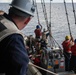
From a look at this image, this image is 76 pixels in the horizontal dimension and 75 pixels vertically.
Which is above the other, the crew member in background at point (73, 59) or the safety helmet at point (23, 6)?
the safety helmet at point (23, 6)

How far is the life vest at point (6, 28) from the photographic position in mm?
2014

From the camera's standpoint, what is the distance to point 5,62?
6.57 feet

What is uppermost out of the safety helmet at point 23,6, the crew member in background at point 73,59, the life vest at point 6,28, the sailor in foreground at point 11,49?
the safety helmet at point 23,6

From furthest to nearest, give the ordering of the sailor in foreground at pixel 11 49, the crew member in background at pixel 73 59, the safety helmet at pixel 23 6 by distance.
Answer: the crew member in background at pixel 73 59 → the safety helmet at pixel 23 6 → the sailor in foreground at pixel 11 49

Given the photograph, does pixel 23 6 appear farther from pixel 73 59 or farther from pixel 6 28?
pixel 73 59

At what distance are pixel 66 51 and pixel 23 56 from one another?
8.16m

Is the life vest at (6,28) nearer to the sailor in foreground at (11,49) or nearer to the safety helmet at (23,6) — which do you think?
the sailor in foreground at (11,49)

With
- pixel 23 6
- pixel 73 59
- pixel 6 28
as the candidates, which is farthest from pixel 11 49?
pixel 73 59

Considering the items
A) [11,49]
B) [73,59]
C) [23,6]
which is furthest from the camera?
[73,59]

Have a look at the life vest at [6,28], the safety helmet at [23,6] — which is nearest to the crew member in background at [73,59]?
the safety helmet at [23,6]

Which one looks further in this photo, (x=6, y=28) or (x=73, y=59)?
(x=73, y=59)

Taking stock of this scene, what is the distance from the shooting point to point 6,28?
204cm

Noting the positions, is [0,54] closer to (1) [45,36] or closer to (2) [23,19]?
(2) [23,19]

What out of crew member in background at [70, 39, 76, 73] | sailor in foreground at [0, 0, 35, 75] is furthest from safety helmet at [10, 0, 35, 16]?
crew member in background at [70, 39, 76, 73]
